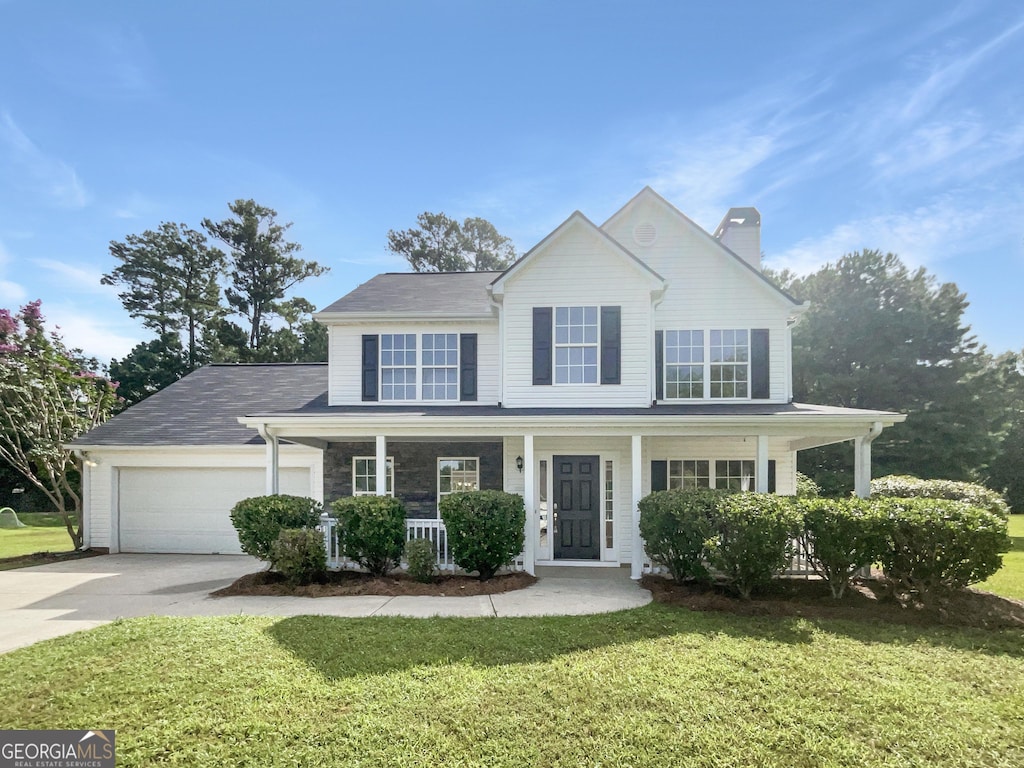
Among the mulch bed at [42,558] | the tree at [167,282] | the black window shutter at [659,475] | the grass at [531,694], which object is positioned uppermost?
the tree at [167,282]

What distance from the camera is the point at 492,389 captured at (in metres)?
11.8

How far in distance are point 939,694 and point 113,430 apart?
16234 millimetres

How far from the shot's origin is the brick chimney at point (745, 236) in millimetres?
12992

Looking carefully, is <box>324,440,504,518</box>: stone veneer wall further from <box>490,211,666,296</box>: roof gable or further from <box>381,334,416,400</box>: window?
<box>490,211,666,296</box>: roof gable

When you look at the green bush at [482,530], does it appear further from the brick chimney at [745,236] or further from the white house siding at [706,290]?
the brick chimney at [745,236]

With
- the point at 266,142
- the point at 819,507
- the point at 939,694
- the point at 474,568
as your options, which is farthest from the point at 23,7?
the point at 939,694

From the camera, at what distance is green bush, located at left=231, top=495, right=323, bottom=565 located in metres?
8.99

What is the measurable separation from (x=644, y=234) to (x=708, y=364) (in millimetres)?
3264

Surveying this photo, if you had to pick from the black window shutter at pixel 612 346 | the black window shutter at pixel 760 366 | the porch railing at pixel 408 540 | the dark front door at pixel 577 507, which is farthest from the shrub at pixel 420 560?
the black window shutter at pixel 760 366

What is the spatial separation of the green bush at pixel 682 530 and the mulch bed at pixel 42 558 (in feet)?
42.5

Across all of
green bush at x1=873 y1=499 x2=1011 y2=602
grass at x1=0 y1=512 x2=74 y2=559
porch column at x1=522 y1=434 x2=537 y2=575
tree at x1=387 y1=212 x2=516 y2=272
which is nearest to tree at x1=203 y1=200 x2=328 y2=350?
tree at x1=387 y1=212 x2=516 y2=272

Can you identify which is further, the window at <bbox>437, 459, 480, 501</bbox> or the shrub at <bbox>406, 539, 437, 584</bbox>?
the window at <bbox>437, 459, 480, 501</bbox>

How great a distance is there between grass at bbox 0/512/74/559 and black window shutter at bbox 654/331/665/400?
15020mm

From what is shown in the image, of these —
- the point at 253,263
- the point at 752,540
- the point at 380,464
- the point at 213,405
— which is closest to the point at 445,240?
the point at 253,263
